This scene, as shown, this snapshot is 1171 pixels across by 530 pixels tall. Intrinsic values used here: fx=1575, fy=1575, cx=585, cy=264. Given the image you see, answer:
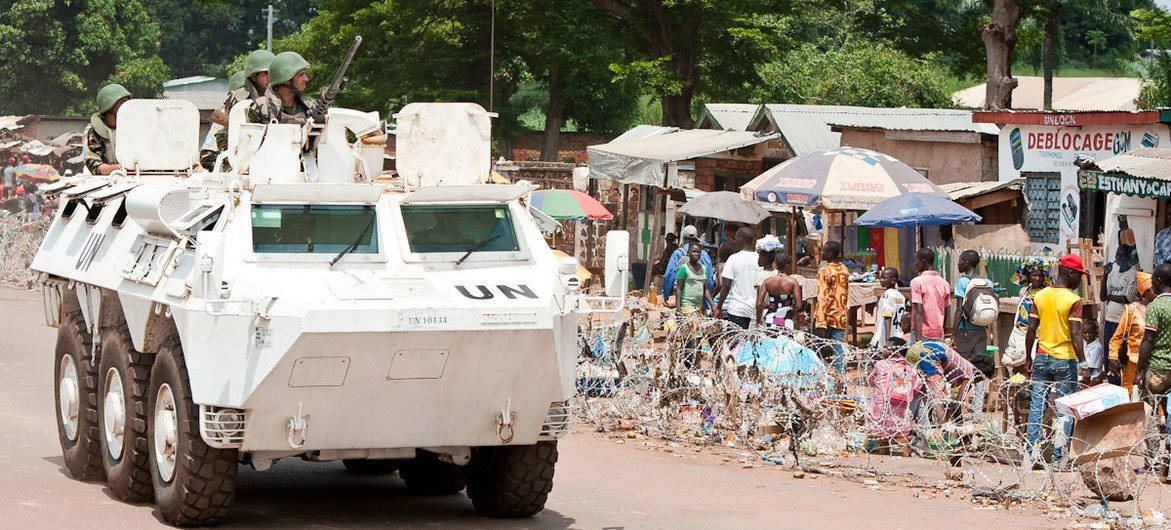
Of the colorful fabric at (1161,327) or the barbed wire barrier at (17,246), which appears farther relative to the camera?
the barbed wire barrier at (17,246)

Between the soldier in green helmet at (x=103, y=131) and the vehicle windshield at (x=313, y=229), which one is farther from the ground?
the soldier in green helmet at (x=103, y=131)

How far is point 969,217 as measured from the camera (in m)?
17.0

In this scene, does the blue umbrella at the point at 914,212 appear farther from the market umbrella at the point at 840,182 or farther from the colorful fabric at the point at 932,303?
the colorful fabric at the point at 932,303

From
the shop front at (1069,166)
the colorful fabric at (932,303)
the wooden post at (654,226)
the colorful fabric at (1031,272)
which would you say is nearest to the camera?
the colorful fabric at (1031,272)

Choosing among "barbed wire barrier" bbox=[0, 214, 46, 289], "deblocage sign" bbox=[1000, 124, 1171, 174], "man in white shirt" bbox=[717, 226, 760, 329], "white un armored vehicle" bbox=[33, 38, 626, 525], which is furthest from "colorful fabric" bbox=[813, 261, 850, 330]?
"barbed wire barrier" bbox=[0, 214, 46, 289]

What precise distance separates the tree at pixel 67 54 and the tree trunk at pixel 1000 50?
137ft

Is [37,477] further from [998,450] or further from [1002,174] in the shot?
[1002,174]

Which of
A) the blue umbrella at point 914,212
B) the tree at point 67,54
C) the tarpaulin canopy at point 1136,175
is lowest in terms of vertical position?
the blue umbrella at point 914,212

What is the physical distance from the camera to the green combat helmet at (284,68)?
1005cm

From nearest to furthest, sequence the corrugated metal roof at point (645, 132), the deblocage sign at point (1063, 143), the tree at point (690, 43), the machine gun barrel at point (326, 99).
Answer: the machine gun barrel at point (326, 99)
the deblocage sign at point (1063, 143)
the corrugated metal roof at point (645, 132)
the tree at point (690, 43)

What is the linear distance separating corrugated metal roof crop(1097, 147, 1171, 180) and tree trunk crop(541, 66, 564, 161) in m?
26.2

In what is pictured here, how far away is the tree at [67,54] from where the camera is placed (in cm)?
5691

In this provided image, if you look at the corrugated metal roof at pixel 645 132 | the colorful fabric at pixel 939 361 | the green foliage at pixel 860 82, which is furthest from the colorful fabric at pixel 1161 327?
the green foliage at pixel 860 82

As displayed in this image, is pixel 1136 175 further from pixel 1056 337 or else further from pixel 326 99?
pixel 326 99
